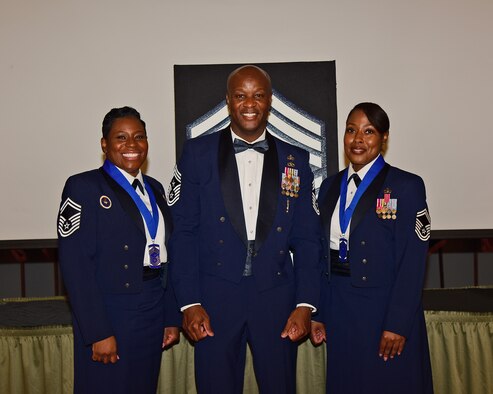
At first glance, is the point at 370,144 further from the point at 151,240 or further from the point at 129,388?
the point at 129,388

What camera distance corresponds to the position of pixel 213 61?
404 cm

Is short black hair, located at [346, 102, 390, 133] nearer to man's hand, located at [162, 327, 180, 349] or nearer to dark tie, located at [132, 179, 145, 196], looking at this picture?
dark tie, located at [132, 179, 145, 196]

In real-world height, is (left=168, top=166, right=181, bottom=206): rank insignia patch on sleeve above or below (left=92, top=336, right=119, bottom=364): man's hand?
above

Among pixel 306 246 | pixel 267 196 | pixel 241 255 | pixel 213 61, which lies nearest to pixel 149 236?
pixel 241 255

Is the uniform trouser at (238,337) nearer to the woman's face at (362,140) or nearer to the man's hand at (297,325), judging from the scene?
the man's hand at (297,325)

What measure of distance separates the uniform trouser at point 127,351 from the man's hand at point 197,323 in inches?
7.3

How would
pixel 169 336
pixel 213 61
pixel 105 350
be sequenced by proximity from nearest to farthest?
pixel 105 350 < pixel 169 336 < pixel 213 61

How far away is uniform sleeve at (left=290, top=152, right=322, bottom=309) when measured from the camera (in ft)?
8.45

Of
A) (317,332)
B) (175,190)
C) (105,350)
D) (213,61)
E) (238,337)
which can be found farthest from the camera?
(213,61)

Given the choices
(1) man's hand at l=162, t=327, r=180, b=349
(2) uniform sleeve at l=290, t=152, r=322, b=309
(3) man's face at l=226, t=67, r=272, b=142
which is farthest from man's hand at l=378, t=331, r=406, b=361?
(3) man's face at l=226, t=67, r=272, b=142

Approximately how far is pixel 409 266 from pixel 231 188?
0.86 m

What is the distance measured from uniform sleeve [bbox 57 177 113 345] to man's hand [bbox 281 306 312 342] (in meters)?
0.75

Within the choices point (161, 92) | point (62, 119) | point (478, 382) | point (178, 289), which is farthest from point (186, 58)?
point (478, 382)

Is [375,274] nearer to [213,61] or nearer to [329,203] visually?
[329,203]
